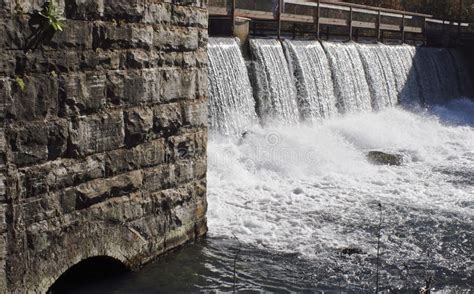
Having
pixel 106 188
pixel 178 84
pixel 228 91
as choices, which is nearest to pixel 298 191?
pixel 228 91

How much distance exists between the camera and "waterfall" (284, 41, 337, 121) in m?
16.7

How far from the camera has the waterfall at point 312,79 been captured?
16.7 m

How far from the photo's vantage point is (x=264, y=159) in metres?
12.8

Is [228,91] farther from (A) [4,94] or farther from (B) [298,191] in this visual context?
(A) [4,94]

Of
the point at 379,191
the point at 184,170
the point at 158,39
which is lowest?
the point at 379,191

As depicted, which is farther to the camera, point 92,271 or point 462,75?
point 462,75

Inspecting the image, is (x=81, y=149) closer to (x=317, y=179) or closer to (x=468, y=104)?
(x=317, y=179)

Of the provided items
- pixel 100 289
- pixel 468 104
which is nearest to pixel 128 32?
pixel 100 289

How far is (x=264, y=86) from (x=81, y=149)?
31.9 ft

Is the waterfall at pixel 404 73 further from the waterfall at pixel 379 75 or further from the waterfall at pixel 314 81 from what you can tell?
the waterfall at pixel 379 75

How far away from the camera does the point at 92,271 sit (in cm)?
688

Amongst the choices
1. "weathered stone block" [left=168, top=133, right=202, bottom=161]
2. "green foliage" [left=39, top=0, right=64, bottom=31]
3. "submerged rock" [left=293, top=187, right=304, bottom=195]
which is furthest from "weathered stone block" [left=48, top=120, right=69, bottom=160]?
"submerged rock" [left=293, top=187, right=304, bottom=195]

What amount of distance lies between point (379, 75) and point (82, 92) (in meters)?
16.9

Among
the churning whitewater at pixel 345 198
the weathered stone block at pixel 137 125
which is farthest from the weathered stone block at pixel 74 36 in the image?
the churning whitewater at pixel 345 198
